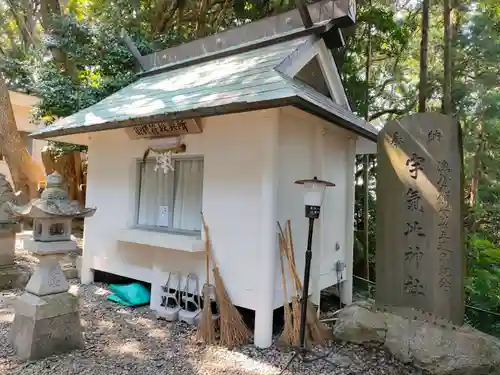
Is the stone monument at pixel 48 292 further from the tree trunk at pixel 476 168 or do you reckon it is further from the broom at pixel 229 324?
Answer: the tree trunk at pixel 476 168

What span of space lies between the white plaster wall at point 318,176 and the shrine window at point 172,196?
1.48 meters

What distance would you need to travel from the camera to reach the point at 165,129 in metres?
5.89

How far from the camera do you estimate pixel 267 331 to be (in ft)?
15.7

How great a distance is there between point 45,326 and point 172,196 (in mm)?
2733

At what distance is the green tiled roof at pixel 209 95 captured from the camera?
4.34 metres

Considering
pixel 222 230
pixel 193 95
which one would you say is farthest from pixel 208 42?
pixel 222 230

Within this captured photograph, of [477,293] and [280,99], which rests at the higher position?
[280,99]

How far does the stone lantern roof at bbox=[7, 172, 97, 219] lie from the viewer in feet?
13.8

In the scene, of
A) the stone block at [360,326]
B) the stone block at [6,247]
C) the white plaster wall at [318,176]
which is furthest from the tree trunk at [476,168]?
the stone block at [6,247]

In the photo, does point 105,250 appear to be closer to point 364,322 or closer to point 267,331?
point 267,331

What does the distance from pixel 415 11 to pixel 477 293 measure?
9.33m

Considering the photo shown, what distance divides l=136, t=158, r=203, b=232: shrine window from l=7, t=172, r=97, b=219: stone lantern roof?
1.79m

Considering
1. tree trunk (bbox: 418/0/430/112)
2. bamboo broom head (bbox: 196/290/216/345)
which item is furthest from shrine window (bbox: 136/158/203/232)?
tree trunk (bbox: 418/0/430/112)

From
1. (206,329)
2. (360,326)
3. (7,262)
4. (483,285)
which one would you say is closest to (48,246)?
(206,329)
